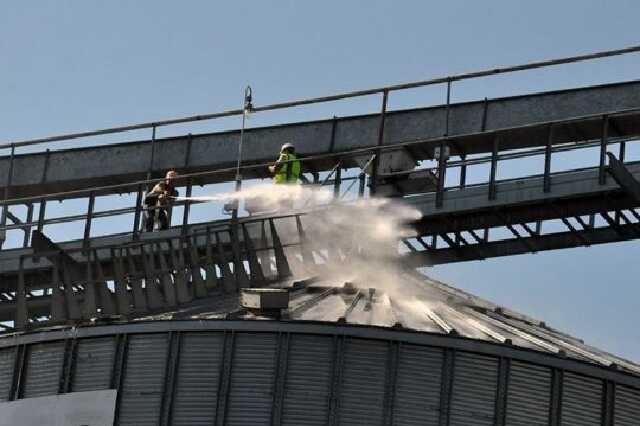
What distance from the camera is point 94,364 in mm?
38562

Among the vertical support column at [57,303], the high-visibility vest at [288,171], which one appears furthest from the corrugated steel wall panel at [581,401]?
the vertical support column at [57,303]

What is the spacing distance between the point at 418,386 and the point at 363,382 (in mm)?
1059

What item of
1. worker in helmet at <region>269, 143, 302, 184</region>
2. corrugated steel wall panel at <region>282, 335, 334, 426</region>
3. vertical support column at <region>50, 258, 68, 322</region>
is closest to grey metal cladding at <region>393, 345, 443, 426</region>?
corrugated steel wall panel at <region>282, 335, 334, 426</region>

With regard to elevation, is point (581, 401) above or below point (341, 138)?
below

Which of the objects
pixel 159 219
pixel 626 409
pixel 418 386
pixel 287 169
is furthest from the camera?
pixel 159 219

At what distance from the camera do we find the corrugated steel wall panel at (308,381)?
3700 cm

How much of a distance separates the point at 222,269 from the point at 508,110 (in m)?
8.54

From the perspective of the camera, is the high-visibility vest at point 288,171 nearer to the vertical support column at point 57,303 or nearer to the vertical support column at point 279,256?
the vertical support column at point 279,256

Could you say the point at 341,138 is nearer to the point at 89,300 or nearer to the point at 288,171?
the point at 288,171

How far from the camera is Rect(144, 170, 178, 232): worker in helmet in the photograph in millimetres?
47719

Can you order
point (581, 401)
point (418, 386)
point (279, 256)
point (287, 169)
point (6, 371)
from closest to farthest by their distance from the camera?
point (418, 386)
point (581, 401)
point (6, 371)
point (279, 256)
point (287, 169)

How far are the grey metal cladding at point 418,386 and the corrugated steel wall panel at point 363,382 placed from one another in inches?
12.9

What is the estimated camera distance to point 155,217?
48375 millimetres

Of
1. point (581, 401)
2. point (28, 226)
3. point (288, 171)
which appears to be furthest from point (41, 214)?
point (581, 401)
